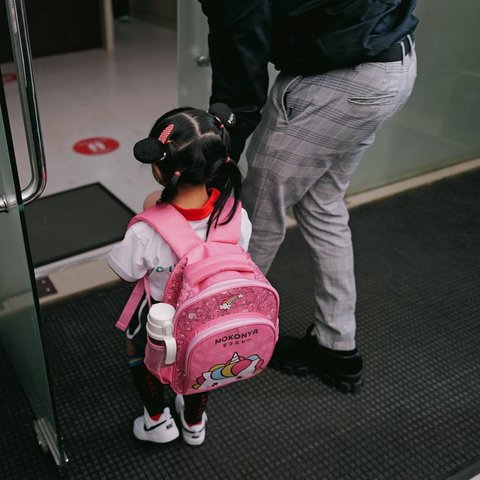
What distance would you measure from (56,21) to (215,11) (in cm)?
384

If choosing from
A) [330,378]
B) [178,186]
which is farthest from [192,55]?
→ [330,378]

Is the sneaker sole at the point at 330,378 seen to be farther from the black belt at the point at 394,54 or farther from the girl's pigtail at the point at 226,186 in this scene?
the black belt at the point at 394,54

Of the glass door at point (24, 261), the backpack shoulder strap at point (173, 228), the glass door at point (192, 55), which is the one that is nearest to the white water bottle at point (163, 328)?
the backpack shoulder strap at point (173, 228)

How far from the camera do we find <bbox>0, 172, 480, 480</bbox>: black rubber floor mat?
4.98ft

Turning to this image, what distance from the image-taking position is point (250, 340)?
119cm

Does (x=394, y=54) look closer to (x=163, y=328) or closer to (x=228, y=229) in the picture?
(x=228, y=229)

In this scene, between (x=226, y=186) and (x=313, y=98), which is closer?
(x=226, y=186)

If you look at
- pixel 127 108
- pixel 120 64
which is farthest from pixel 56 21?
pixel 127 108

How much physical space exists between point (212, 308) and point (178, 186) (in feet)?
0.86

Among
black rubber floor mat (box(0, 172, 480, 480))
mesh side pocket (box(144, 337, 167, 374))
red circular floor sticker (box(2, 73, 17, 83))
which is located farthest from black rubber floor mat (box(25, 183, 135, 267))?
red circular floor sticker (box(2, 73, 17, 83))

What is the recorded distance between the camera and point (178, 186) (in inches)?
48.0

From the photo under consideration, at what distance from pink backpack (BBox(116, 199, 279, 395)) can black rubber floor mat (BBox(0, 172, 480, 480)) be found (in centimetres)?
39

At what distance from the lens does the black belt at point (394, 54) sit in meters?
1.37

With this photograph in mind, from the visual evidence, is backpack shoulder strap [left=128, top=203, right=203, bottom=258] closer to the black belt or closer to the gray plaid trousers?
the gray plaid trousers
